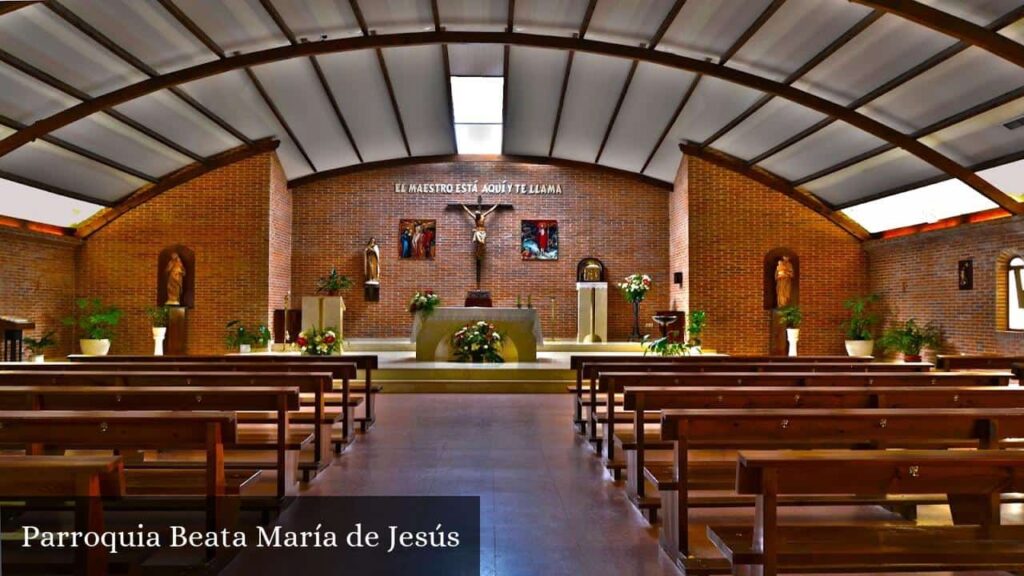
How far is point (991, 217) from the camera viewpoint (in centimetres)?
1077

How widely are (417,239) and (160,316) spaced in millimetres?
5384

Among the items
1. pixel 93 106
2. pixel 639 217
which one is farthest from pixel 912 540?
pixel 639 217

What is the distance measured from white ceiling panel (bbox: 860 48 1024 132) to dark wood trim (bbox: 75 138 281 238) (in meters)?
10.5

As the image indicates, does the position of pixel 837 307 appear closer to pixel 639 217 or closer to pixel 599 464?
pixel 639 217

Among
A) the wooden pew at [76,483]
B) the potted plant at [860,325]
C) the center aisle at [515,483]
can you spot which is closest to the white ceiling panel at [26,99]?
the center aisle at [515,483]

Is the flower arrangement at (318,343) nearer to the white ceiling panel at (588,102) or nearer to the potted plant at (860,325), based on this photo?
the white ceiling panel at (588,102)

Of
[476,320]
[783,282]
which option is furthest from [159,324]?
[783,282]

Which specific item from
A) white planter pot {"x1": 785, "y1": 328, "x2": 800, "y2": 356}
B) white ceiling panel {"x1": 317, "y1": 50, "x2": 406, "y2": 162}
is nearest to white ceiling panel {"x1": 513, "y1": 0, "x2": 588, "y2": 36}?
white ceiling panel {"x1": 317, "y1": 50, "x2": 406, "y2": 162}

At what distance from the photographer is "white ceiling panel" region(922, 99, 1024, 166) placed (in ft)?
29.3

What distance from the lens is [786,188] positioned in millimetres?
14422

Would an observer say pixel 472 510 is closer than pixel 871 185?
Yes

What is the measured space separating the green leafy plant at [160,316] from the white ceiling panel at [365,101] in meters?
4.86

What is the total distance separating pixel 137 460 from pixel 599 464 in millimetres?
3099

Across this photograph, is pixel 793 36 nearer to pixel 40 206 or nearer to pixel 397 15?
pixel 397 15
